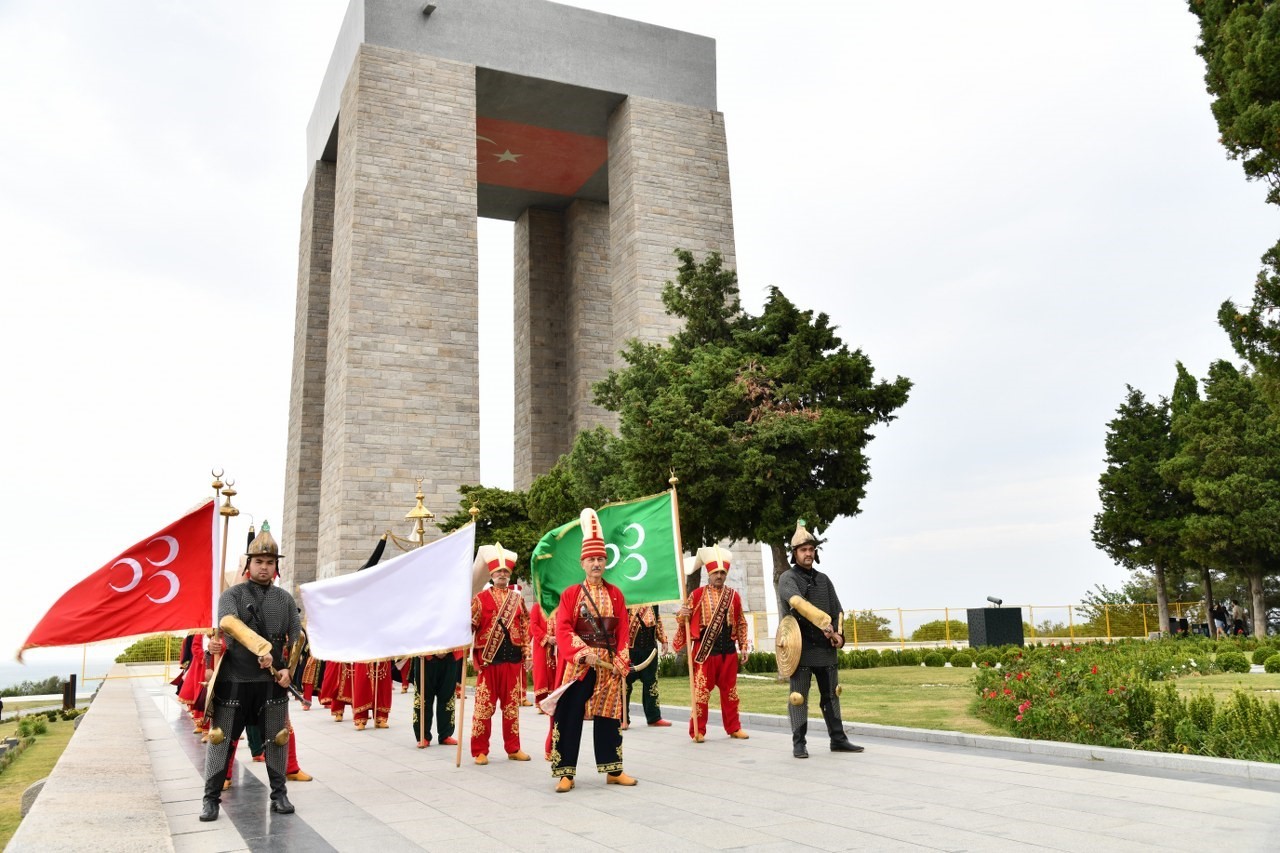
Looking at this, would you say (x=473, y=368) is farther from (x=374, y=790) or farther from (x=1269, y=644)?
(x=374, y=790)

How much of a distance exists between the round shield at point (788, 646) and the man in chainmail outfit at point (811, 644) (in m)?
0.07

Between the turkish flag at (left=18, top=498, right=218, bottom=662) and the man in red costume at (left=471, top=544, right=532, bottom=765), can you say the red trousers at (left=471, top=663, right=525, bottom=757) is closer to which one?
the man in red costume at (left=471, top=544, right=532, bottom=765)

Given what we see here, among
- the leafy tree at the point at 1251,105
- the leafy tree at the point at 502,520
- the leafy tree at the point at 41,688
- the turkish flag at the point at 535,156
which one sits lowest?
the leafy tree at the point at 41,688

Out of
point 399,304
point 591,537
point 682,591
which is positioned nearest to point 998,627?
point 682,591

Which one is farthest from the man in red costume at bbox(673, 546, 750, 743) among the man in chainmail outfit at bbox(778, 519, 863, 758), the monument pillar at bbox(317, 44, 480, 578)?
the monument pillar at bbox(317, 44, 480, 578)

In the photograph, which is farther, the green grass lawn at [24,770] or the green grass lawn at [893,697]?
the green grass lawn at [893,697]

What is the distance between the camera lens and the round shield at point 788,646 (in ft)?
28.2

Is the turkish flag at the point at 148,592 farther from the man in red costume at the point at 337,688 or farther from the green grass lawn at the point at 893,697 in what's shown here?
the green grass lawn at the point at 893,697

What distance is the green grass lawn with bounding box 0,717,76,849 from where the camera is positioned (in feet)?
30.8

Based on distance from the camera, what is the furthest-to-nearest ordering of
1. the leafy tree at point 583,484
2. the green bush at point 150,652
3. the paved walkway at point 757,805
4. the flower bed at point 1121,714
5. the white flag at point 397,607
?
the green bush at point 150,652
the leafy tree at point 583,484
the white flag at point 397,607
the flower bed at point 1121,714
the paved walkway at point 757,805

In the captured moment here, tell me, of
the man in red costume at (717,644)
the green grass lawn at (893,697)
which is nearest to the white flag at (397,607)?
the man in red costume at (717,644)

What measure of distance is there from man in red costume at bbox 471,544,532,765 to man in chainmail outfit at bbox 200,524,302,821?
7.57ft

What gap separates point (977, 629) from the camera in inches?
904

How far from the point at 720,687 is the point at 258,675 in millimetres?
4783
